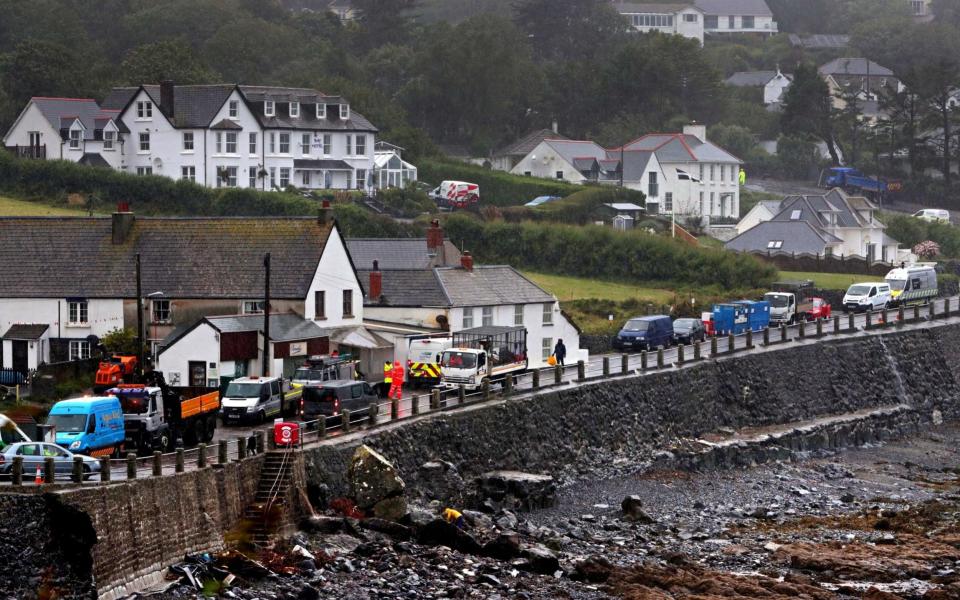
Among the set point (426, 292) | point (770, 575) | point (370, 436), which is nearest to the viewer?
Result: point (770, 575)

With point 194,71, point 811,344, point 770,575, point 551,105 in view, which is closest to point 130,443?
point 770,575

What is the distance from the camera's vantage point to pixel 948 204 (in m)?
133

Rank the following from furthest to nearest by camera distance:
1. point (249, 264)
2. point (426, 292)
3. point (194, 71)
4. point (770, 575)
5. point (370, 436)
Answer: point (194, 71)
point (426, 292)
point (249, 264)
point (370, 436)
point (770, 575)

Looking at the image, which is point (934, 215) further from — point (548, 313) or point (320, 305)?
point (320, 305)

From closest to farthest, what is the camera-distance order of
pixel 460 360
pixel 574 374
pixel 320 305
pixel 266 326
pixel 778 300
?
pixel 266 326 < pixel 460 360 < pixel 574 374 < pixel 320 305 < pixel 778 300

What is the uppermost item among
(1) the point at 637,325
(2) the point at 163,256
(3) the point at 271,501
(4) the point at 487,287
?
(2) the point at 163,256

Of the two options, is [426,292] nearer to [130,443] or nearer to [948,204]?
[130,443]

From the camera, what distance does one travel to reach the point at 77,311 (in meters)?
59.7

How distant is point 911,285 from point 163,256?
39.7 m

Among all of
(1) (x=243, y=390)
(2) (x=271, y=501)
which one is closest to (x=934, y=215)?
(1) (x=243, y=390)

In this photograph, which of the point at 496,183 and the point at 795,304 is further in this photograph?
the point at 496,183

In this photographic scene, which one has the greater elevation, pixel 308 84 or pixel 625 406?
pixel 308 84

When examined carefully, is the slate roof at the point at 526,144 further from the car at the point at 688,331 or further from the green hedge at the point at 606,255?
the car at the point at 688,331

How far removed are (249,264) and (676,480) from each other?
15455 mm
